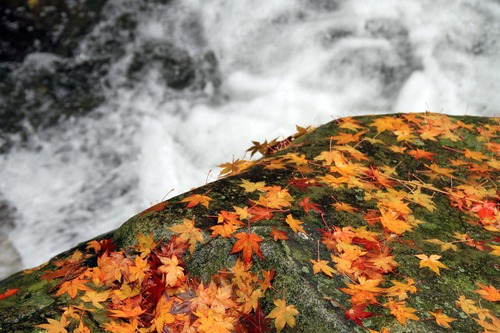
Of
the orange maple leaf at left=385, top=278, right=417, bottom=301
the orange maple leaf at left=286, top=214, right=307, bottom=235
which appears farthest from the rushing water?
the orange maple leaf at left=385, top=278, right=417, bottom=301

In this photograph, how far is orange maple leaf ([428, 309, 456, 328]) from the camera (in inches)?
66.7

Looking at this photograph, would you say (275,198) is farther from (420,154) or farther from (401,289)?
(420,154)

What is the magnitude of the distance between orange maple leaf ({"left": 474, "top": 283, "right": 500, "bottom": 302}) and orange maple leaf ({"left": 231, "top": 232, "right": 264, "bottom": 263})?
0.85m

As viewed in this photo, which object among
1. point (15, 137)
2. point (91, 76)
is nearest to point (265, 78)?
point (91, 76)

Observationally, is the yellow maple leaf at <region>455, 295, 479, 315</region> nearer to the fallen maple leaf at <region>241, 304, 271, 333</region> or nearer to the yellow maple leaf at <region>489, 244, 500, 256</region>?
the yellow maple leaf at <region>489, 244, 500, 256</region>

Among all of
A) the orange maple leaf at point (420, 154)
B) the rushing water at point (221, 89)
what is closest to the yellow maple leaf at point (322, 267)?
the orange maple leaf at point (420, 154)

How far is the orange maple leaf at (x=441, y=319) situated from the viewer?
1695 mm

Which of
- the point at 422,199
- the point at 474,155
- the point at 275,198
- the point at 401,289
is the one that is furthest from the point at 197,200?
the point at 474,155

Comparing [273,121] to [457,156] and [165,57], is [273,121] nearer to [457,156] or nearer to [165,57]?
[165,57]

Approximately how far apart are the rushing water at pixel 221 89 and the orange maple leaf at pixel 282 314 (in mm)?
3474

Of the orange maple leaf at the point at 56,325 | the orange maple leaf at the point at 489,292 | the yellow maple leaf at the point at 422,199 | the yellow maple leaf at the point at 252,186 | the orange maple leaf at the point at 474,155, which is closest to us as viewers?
the orange maple leaf at the point at 56,325

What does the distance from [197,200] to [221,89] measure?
454 cm

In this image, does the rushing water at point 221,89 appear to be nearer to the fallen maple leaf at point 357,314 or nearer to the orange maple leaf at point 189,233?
the orange maple leaf at point 189,233

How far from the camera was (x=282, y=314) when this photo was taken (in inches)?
65.7
